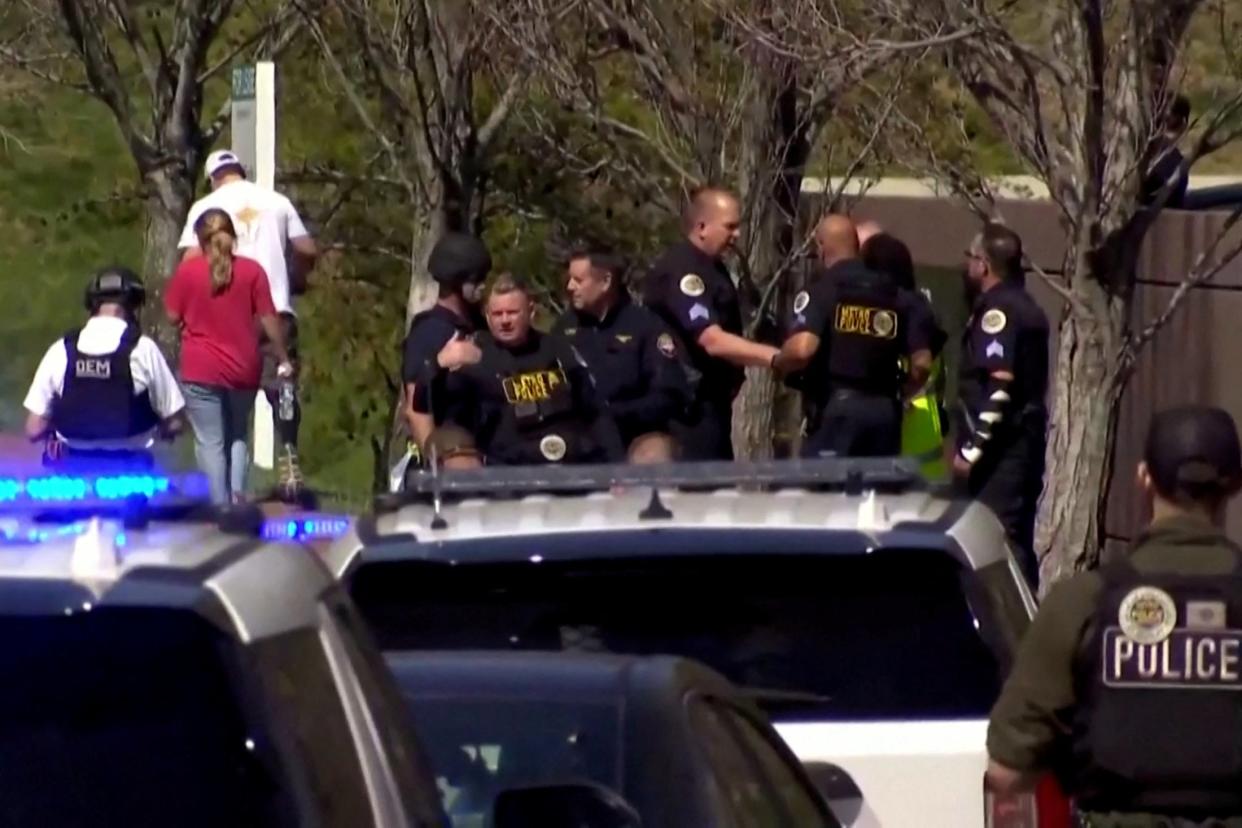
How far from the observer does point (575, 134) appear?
20.2 metres

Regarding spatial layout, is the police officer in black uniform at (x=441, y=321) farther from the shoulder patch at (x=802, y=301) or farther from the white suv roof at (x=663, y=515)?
the white suv roof at (x=663, y=515)

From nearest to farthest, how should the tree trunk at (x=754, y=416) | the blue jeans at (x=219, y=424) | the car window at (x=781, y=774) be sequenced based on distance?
the car window at (x=781, y=774), the blue jeans at (x=219, y=424), the tree trunk at (x=754, y=416)

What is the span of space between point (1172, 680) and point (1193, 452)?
0.45 m

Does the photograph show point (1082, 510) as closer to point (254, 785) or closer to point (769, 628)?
point (769, 628)

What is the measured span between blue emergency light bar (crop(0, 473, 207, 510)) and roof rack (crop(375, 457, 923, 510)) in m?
1.99

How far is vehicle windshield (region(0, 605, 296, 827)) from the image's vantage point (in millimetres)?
3010

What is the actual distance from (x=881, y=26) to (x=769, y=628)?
6370mm

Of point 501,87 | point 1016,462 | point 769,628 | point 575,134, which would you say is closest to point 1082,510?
point 1016,462

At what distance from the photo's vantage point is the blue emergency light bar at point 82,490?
341 centimetres

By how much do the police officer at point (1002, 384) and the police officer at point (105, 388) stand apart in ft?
12.5

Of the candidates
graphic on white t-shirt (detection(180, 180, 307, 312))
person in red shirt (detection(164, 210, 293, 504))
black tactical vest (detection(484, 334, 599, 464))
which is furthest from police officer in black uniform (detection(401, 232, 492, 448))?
graphic on white t-shirt (detection(180, 180, 307, 312))

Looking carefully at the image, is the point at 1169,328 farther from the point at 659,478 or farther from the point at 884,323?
the point at 659,478

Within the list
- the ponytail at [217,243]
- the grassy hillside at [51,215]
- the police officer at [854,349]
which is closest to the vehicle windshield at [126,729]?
the police officer at [854,349]

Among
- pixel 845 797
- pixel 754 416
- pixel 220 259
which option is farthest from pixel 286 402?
pixel 845 797
